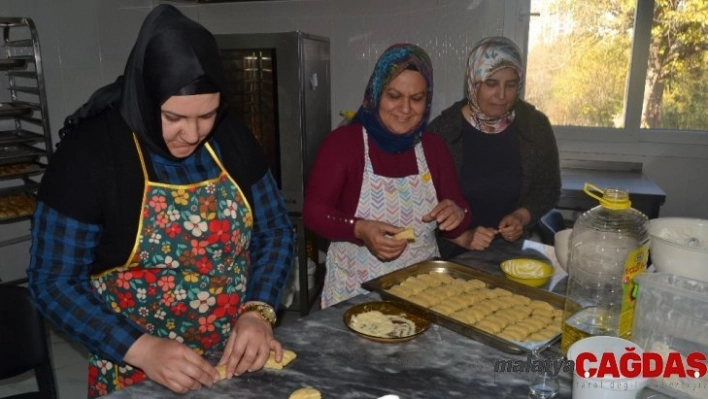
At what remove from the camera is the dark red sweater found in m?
1.95

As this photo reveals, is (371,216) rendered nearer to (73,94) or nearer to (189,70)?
(189,70)

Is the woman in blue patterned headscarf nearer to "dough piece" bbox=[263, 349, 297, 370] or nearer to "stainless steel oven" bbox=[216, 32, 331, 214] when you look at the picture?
"dough piece" bbox=[263, 349, 297, 370]

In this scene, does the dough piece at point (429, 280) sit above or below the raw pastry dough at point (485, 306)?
above

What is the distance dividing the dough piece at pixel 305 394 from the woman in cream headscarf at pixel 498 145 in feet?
4.63

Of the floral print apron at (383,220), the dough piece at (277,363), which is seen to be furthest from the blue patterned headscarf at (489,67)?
the dough piece at (277,363)

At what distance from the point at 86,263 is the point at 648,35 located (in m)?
3.38

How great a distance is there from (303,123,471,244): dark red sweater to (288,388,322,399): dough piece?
846 millimetres

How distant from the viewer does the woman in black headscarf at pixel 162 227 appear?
1.21 meters

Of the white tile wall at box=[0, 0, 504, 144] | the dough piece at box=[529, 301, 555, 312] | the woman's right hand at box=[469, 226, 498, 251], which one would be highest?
the white tile wall at box=[0, 0, 504, 144]

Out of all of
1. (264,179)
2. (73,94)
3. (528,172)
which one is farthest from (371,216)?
(73,94)

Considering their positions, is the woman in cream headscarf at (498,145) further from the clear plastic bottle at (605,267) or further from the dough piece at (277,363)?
the dough piece at (277,363)

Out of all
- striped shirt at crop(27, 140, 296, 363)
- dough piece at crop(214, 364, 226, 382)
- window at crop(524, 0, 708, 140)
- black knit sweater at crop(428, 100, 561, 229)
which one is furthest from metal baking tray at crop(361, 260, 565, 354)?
window at crop(524, 0, 708, 140)

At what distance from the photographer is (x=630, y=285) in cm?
119

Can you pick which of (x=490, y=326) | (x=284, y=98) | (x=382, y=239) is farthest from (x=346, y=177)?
(x=284, y=98)
